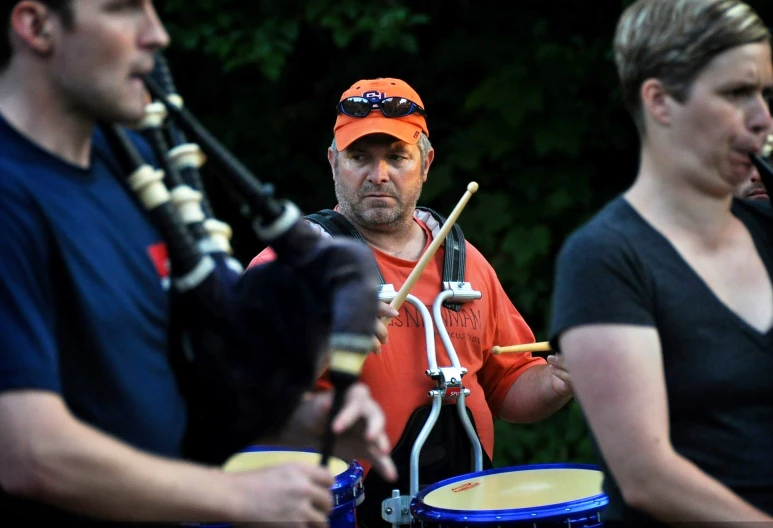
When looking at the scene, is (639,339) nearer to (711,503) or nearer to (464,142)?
(711,503)

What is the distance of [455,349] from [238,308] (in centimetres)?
171

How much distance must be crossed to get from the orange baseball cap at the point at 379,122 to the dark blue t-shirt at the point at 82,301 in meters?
2.00

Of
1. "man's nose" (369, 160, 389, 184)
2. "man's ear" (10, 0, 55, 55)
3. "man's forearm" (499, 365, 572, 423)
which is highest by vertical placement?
"man's nose" (369, 160, 389, 184)

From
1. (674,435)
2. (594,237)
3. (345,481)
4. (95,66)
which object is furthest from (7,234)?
(345,481)

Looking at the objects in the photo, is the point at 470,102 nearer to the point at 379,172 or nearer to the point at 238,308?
the point at 379,172

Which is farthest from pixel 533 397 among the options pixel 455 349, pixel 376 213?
pixel 376 213

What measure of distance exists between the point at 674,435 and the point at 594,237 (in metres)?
0.34

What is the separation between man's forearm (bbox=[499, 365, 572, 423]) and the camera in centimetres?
356

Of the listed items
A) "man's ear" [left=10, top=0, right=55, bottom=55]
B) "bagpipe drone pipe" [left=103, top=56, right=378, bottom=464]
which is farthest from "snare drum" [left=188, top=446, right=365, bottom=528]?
"man's ear" [left=10, top=0, right=55, bottom=55]

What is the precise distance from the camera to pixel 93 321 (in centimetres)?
162

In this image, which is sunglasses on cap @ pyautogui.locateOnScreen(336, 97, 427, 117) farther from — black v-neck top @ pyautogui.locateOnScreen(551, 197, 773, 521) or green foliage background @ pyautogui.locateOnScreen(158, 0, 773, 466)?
black v-neck top @ pyautogui.locateOnScreen(551, 197, 773, 521)

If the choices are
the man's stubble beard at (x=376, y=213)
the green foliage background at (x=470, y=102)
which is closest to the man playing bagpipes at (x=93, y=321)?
the man's stubble beard at (x=376, y=213)

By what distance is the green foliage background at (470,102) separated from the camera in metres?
5.43

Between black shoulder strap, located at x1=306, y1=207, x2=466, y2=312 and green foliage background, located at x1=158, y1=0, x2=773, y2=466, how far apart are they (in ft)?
5.92
